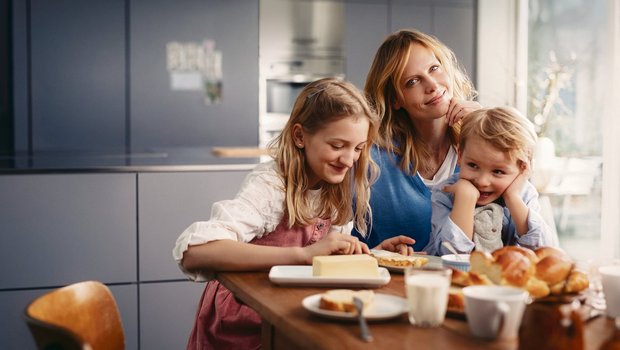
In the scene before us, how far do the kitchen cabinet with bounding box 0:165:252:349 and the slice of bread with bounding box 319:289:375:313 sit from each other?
1887 millimetres

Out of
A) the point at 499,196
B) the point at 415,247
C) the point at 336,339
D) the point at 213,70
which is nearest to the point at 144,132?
the point at 213,70

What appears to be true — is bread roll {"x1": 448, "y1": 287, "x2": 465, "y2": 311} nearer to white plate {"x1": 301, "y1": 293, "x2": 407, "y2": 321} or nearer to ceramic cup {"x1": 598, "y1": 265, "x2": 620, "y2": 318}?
white plate {"x1": 301, "y1": 293, "x2": 407, "y2": 321}

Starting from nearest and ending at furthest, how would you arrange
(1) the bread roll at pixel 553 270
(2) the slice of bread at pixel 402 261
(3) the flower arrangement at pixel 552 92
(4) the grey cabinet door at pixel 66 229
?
(1) the bread roll at pixel 553 270
(2) the slice of bread at pixel 402 261
(4) the grey cabinet door at pixel 66 229
(3) the flower arrangement at pixel 552 92

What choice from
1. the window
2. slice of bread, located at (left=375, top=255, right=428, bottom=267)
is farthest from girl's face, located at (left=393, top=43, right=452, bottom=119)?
the window

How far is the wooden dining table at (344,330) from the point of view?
3.61 feet

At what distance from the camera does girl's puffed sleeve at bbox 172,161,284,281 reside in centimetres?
164

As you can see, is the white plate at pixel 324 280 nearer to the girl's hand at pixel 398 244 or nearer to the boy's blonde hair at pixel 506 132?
the girl's hand at pixel 398 244

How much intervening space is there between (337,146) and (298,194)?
14cm

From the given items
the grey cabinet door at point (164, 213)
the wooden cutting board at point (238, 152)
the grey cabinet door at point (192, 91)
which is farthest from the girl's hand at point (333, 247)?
the grey cabinet door at point (192, 91)

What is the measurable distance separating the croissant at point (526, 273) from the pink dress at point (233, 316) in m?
0.61

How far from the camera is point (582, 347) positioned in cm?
98

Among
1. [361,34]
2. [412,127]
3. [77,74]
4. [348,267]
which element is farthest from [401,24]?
[348,267]

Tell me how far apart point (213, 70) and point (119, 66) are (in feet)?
2.09

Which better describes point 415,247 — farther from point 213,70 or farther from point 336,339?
point 213,70
